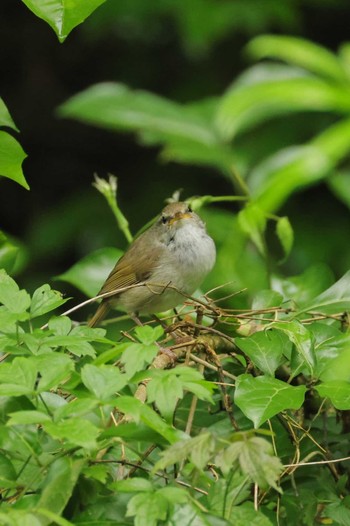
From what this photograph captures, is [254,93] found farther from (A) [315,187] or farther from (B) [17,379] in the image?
(A) [315,187]

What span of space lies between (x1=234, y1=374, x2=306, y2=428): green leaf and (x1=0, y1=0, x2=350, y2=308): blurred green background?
3.12m

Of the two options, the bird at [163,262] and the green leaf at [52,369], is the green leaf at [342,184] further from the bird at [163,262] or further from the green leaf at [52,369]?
the green leaf at [52,369]

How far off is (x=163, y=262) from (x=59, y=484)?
207 centimetres

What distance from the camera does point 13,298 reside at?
5.46 feet

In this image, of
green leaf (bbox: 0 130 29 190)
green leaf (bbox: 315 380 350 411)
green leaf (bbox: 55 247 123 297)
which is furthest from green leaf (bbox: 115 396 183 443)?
green leaf (bbox: 55 247 123 297)

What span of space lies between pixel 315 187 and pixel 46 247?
1.75 metres

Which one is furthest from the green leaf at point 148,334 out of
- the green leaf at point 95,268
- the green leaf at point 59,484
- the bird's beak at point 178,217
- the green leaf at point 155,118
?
the green leaf at point 155,118

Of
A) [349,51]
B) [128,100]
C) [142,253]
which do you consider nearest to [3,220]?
[128,100]

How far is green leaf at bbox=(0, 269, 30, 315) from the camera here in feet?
5.41

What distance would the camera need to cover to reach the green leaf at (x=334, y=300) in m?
2.28

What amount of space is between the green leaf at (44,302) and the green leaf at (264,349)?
39cm

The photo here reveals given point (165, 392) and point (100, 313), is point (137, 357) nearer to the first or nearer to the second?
point (165, 392)

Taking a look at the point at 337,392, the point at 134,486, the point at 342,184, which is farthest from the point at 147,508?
the point at 342,184

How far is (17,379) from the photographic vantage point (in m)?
1.45
